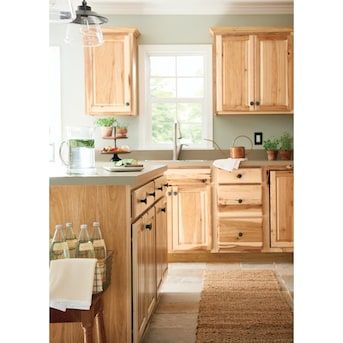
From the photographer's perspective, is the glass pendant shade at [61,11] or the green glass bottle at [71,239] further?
the glass pendant shade at [61,11]

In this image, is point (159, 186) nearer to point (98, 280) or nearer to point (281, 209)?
point (98, 280)

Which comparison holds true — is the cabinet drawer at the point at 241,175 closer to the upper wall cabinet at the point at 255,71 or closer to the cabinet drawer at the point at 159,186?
the upper wall cabinet at the point at 255,71

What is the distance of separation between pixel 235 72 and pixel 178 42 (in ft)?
2.41

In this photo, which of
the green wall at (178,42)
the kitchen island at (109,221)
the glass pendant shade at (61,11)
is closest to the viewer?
the kitchen island at (109,221)

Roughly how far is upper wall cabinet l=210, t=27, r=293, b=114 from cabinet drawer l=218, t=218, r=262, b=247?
1101mm

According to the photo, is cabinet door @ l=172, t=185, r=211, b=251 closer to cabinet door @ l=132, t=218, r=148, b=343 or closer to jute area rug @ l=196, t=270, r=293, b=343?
jute area rug @ l=196, t=270, r=293, b=343

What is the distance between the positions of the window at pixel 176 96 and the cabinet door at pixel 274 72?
582 millimetres

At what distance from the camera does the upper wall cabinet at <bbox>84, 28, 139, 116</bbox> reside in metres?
5.41

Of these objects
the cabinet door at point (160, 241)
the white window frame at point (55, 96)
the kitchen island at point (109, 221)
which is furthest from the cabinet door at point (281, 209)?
the kitchen island at point (109, 221)

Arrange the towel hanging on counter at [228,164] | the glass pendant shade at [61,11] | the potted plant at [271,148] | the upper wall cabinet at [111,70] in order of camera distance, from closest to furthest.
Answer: the glass pendant shade at [61,11]
the towel hanging on counter at [228,164]
the upper wall cabinet at [111,70]
the potted plant at [271,148]

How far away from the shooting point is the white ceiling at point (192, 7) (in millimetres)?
5570

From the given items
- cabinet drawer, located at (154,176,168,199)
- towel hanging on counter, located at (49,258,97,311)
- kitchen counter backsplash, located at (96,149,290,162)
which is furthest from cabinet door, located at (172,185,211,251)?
towel hanging on counter, located at (49,258,97,311)
